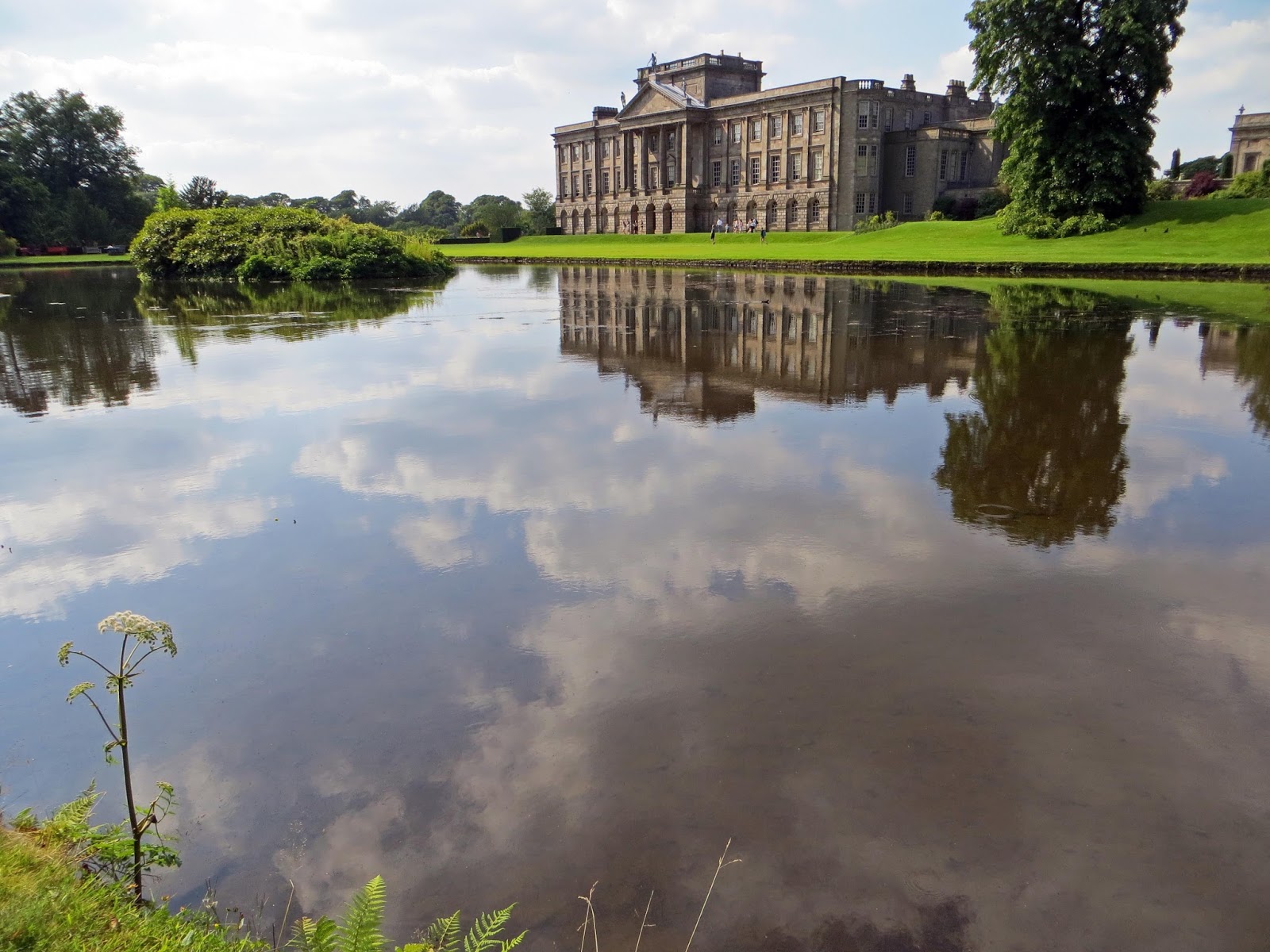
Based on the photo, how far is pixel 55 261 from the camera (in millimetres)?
57125

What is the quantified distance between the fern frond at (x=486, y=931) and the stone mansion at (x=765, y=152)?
71355 mm

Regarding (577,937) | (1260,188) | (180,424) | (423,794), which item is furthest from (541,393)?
(1260,188)

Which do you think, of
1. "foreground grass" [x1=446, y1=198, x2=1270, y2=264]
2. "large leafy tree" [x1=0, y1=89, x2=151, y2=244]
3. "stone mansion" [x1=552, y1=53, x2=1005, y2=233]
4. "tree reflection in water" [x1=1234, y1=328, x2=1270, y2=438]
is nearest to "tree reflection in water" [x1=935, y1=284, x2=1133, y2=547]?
"tree reflection in water" [x1=1234, y1=328, x2=1270, y2=438]

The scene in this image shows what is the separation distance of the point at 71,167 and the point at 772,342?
8459 cm

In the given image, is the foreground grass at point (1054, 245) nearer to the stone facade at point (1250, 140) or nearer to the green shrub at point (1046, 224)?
the green shrub at point (1046, 224)

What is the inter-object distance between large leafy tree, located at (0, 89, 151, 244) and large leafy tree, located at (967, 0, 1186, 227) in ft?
223

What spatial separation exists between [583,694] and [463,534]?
2.27 m

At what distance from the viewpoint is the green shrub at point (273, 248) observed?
38.2 meters

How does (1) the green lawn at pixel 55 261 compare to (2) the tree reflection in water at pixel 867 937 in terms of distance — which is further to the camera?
(1) the green lawn at pixel 55 261

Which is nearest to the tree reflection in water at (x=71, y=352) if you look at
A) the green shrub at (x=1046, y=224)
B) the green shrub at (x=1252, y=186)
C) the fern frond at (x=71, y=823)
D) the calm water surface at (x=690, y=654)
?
the calm water surface at (x=690, y=654)

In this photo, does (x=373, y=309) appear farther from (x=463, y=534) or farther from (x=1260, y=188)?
(x=1260, y=188)

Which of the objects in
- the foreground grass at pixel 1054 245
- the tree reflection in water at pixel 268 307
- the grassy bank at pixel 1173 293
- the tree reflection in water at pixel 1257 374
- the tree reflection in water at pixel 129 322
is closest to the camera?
the tree reflection in water at pixel 1257 374

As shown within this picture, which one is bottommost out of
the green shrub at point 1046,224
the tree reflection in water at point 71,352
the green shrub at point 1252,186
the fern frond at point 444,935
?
the fern frond at point 444,935

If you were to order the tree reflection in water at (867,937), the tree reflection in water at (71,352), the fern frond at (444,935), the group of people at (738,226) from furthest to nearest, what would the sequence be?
1. the group of people at (738,226)
2. the tree reflection in water at (71,352)
3. the tree reflection in water at (867,937)
4. the fern frond at (444,935)
